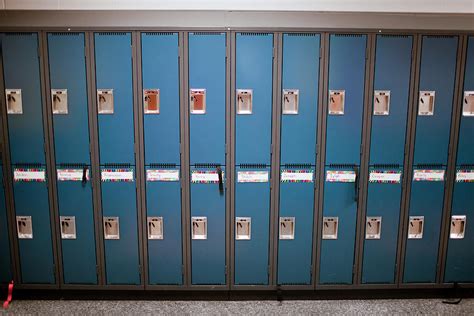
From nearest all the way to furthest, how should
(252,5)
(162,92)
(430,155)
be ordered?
(162,92)
(430,155)
(252,5)

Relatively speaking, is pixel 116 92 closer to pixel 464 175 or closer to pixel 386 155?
pixel 386 155

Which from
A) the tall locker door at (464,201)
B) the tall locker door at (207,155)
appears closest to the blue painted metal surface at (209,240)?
the tall locker door at (207,155)

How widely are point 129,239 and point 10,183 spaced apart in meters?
1.02

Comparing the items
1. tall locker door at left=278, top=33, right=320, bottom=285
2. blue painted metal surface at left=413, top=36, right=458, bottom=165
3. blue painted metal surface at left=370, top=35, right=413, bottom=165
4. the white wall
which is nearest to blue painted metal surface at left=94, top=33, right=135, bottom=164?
the white wall

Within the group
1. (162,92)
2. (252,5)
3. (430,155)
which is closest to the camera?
(162,92)

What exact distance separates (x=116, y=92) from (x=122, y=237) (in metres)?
1.15

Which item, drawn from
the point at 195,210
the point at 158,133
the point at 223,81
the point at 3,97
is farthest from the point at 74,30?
the point at 195,210

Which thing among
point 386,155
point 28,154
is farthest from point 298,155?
point 28,154

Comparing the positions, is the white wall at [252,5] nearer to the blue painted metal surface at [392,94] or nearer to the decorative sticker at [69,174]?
the blue painted metal surface at [392,94]

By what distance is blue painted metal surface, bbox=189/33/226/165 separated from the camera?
7.75 feet

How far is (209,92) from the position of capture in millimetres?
2412

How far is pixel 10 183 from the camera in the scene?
98.1 inches

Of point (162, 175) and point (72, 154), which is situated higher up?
point (72, 154)

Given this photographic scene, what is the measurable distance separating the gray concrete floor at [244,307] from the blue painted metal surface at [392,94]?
1180 mm
